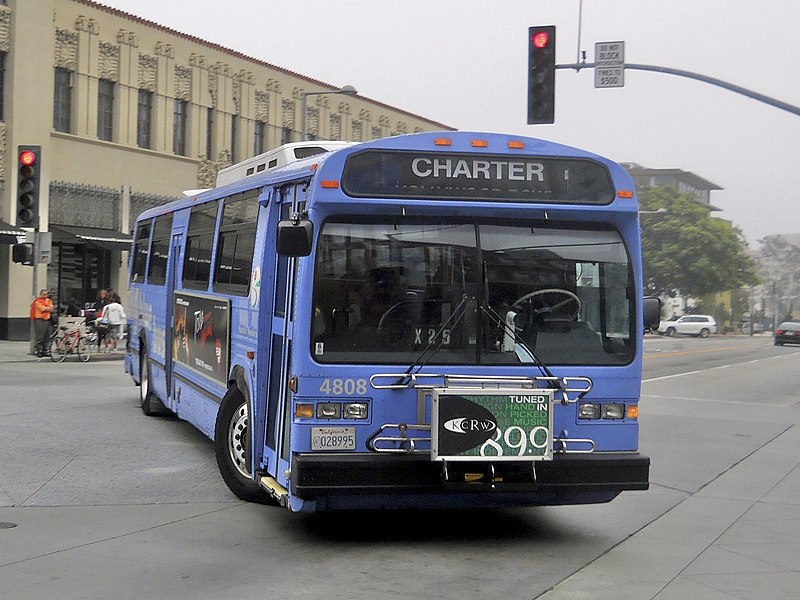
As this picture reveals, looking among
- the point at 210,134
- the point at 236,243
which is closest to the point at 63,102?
the point at 210,134

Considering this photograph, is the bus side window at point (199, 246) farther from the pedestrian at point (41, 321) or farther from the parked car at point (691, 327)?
the parked car at point (691, 327)

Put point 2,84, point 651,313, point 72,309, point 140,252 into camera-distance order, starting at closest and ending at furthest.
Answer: point 651,313, point 140,252, point 2,84, point 72,309

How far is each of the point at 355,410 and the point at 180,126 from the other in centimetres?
3487

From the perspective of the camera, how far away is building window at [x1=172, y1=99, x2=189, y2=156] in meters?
40.6

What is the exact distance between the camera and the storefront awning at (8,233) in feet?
104

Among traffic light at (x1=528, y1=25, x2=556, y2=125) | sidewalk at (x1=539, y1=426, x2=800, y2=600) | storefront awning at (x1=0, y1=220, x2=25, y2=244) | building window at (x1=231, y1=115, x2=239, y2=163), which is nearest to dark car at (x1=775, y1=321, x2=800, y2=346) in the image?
building window at (x1=231, y1=115, x2=239, y2=163)

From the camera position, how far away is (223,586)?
6.64m

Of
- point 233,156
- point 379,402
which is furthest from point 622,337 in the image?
point 233,156

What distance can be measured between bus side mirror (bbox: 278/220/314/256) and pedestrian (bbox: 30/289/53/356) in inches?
827

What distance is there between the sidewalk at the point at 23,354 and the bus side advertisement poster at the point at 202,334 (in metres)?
14.7

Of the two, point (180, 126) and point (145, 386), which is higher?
point (180, 126)

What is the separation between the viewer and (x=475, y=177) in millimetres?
7926

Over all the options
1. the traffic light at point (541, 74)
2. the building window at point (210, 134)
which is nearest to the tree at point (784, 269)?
the building window at point (210, 134)

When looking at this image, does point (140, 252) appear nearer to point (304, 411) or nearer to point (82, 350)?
point (304, 411)
